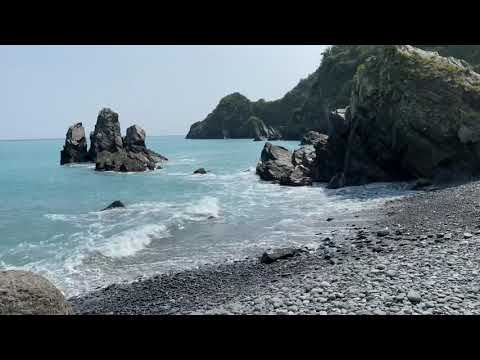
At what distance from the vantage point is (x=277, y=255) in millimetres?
17078

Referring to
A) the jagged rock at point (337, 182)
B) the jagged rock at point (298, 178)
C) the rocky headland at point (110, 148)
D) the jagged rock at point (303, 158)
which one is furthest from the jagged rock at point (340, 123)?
Answer: the rocky headland at point (110, 148)

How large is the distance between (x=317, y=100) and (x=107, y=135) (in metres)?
79.2

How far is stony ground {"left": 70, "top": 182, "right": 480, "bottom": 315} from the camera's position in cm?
1048

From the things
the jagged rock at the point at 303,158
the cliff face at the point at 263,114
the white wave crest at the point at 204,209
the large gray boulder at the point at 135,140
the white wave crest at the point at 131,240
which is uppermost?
the cliff face at the point at 263,114

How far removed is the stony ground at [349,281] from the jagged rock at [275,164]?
2526 cm

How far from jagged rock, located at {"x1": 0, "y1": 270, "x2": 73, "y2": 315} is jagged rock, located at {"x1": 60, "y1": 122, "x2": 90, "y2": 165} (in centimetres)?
8209

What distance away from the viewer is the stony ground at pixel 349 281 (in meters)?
10.5

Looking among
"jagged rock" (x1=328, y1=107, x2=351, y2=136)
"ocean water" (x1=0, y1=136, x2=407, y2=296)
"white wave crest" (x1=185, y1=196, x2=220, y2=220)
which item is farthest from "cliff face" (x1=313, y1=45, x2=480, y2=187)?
"white wave crest" (x1=185, y1=196, x2=220, y2=220)

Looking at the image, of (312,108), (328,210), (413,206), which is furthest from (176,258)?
(312,108)

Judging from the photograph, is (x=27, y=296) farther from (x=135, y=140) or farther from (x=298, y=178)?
(x=135, y=140)

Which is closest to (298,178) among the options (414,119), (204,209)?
(414,119)

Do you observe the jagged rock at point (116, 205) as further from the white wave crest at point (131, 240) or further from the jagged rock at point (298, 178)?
the jagged rock at point (298, 178)
